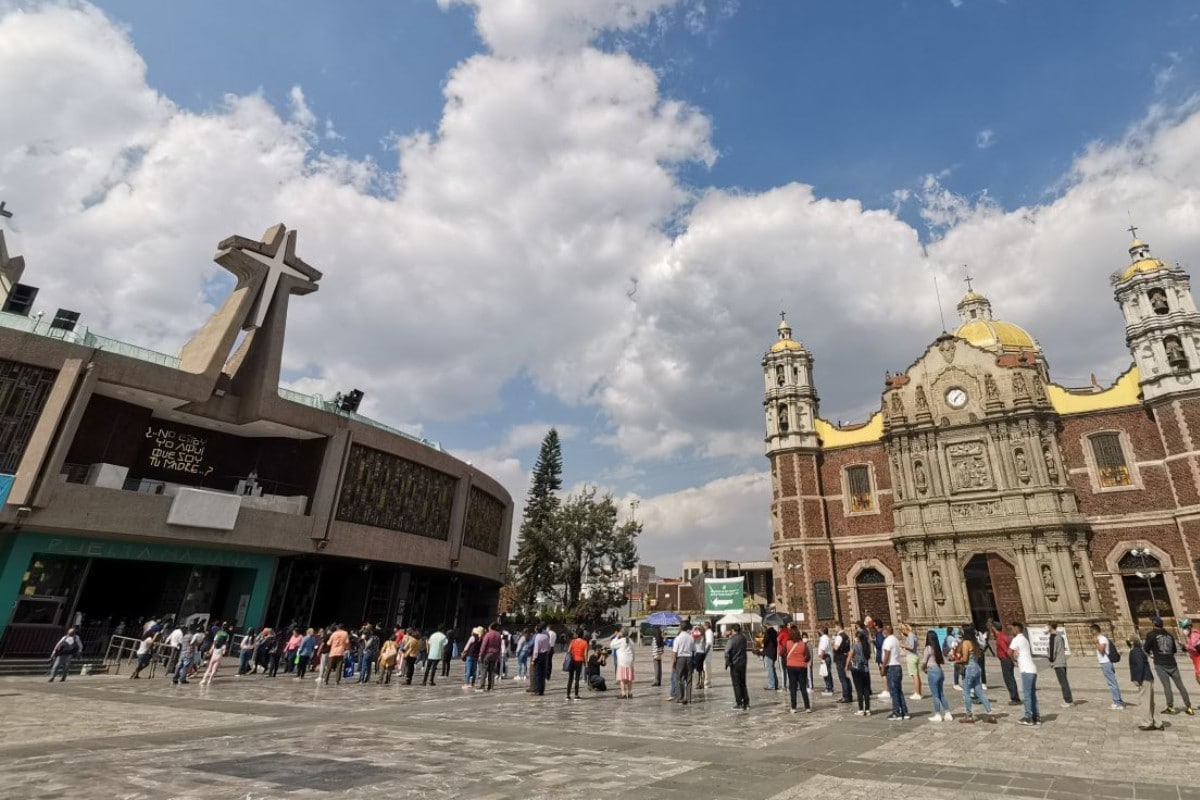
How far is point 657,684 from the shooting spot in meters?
18.2

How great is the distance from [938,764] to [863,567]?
1454 inches

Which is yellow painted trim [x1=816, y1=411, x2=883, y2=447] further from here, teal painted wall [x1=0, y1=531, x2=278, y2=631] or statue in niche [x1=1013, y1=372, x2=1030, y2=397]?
teal painted wall [x1=0, y1=531, x2=278, y2=631]

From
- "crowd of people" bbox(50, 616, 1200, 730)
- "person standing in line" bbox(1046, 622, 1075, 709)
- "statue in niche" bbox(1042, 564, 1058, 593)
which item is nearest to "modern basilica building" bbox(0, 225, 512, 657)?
"crowd of people" bbox(50, 616, 1200, 730)

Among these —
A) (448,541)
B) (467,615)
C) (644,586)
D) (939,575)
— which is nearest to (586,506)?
(467,615)

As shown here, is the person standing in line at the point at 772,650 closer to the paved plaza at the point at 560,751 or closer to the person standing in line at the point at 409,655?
the paved plaza at the point at 560,751

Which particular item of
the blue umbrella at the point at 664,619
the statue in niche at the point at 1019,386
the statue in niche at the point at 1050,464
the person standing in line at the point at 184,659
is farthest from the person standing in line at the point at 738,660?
the statue in niche at the point at 1019,386

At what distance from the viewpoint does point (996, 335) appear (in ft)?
157

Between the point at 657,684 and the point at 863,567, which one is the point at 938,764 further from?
the point at 863,567

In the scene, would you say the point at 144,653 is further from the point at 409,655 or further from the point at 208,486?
the point at 208,486

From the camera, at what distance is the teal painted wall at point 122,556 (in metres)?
20.1

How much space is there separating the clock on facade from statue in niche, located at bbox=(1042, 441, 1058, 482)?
5.37 metres

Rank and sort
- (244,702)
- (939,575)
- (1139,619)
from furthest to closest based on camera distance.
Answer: (939,575) < (1139,619) < (244,702)

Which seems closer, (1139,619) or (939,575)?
(1139,619)

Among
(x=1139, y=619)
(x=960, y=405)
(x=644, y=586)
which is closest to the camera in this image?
(x=1139, y=619)
